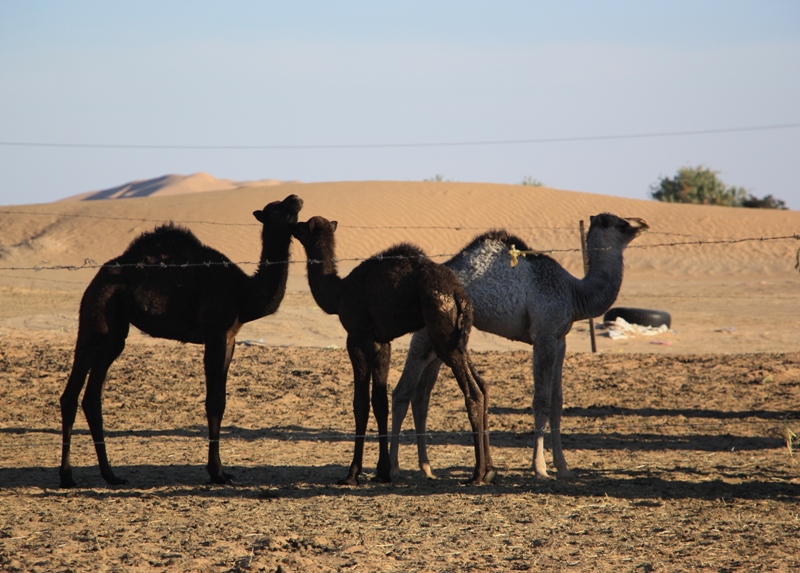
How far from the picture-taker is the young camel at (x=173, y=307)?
7.91 meters

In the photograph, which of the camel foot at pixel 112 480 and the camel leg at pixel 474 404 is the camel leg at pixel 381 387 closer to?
the camel leg at pixel 474 404

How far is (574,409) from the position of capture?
12180 millimetres

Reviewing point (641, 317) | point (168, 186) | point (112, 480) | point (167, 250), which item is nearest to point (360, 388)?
point (167, 250)

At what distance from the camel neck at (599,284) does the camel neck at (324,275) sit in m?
2.32

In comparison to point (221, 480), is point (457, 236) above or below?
above

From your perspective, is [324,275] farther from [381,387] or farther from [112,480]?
[112,480]

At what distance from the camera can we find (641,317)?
65.7 ft

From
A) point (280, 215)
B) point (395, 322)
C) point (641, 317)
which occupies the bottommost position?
point (641, 317)

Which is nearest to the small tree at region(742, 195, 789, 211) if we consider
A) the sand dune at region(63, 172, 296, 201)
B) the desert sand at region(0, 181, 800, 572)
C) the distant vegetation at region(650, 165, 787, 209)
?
the distant vegetation at region(650, 165, 787, 209)

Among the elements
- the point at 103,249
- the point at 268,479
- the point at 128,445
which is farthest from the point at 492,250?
the point at 103,249

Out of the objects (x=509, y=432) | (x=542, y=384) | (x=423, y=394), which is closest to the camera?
(x=542, y=384)

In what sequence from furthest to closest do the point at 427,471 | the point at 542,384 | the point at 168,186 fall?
the point at 168,186 < the point at 427,471 < the point at 542,384

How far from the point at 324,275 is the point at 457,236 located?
35.4 m

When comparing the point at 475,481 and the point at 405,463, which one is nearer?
the point at 475,481
